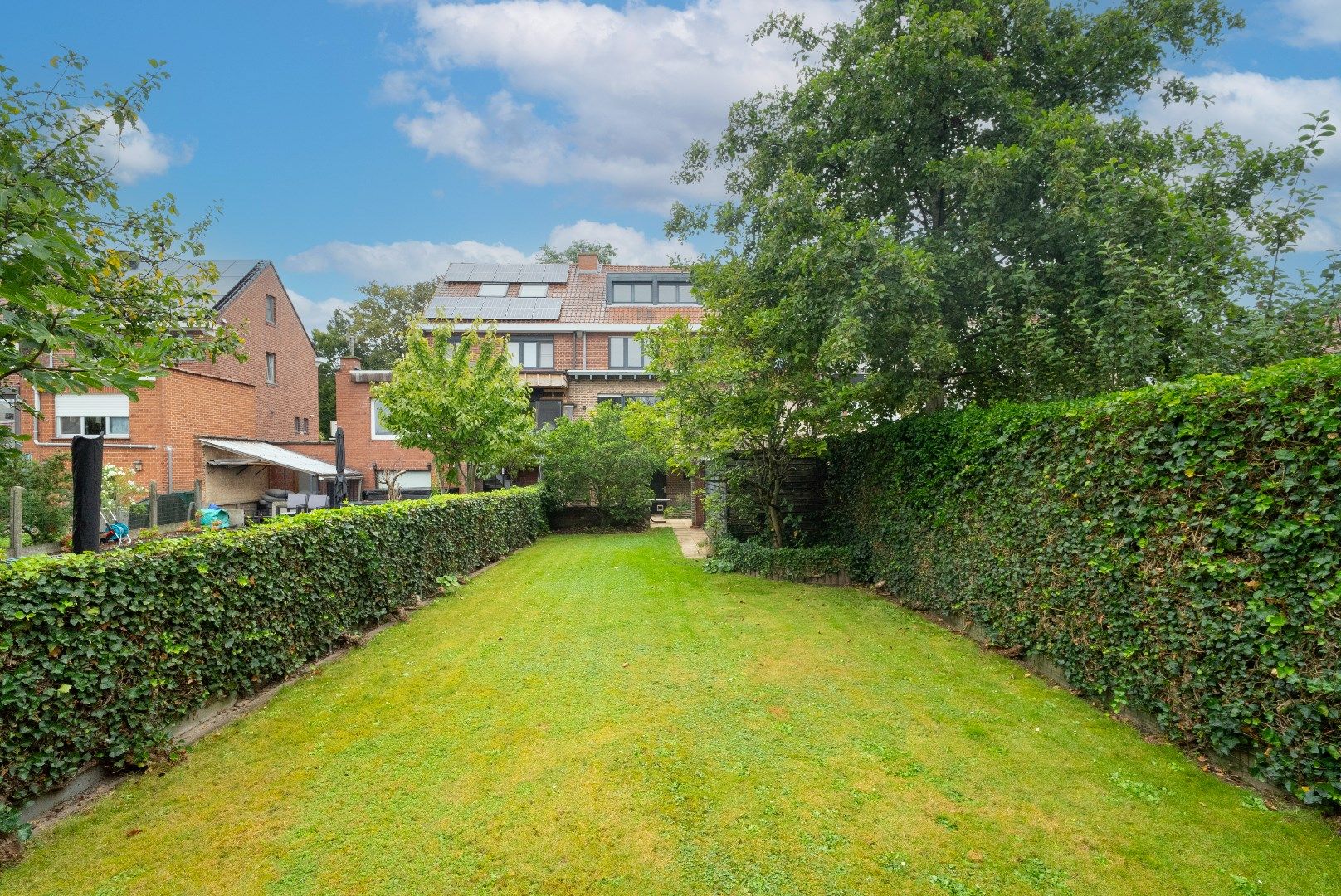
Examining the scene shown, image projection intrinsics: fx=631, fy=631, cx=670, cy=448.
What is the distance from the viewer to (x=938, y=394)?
9805 mm

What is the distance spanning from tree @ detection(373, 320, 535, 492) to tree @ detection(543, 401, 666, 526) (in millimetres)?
3903

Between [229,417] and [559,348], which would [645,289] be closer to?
[559,348]

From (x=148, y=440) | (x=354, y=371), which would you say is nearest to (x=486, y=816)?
(x=148, y=440)

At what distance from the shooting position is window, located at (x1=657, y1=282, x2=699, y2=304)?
2850cm

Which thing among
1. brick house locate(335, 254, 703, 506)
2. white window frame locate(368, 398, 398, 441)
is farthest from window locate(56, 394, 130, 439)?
white window frame locate(368, 398, 398, 441)

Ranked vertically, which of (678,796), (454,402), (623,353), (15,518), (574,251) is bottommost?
Result: (678,796)

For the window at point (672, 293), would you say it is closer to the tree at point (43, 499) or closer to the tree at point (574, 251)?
the tree at point (574, 251)

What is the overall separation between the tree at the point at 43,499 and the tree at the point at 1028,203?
49.3 feet

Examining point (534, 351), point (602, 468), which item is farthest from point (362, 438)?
point (602, 468)

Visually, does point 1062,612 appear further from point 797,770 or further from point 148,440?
point 148,440

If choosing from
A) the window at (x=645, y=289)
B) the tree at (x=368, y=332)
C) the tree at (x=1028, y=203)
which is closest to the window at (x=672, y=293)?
the window at (x=645, y=289)

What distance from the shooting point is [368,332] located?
4069cm

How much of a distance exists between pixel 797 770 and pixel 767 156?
970cm

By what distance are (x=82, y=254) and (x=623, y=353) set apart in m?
24.8
